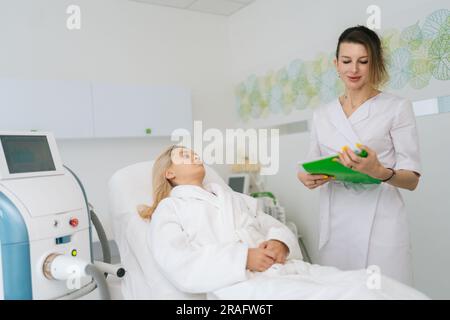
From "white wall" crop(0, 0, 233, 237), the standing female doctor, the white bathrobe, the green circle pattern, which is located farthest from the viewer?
"white wall" crop(0, 0, 233, 237)

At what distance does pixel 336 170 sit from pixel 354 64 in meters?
0.40

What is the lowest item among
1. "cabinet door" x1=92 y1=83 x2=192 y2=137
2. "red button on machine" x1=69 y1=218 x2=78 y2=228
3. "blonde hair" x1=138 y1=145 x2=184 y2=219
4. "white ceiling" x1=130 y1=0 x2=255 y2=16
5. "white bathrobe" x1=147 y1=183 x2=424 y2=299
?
"white bathrobe" x1=147 y1=183 x2=424 y2=299

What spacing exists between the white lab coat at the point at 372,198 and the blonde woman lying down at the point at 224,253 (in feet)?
0.78

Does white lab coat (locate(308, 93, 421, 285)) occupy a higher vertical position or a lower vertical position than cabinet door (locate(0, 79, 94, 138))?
lower

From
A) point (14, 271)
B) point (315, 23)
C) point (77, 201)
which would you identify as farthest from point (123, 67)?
point (14, 271)

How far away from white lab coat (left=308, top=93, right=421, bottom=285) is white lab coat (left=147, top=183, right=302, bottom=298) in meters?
0.24

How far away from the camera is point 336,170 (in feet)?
4.37

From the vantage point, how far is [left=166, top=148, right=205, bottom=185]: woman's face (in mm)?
1674

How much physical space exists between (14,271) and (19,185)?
22 centimetres

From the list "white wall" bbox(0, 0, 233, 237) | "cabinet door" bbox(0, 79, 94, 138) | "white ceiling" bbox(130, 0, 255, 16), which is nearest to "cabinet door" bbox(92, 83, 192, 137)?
"cabinet door" bbox(0, 79, 94, 138)

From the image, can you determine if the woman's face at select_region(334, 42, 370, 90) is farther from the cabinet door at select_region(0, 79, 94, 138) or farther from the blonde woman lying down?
the cabinet door at select_region(0, 79, 94, 138)

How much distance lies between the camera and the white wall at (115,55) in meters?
2.74

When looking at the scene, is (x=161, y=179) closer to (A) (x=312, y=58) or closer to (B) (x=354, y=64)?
(B) (x=354, y=64)

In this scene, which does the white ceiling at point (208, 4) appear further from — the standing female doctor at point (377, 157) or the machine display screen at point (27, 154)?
the machine display screen at point (27, 154)
